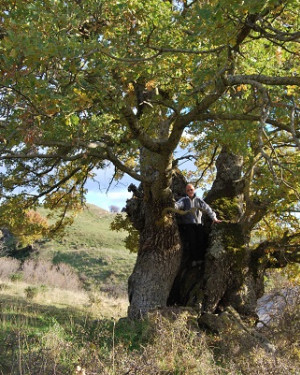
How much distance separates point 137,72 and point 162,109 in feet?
11.5

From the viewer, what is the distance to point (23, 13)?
628 cm

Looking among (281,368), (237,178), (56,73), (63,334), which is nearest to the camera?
(281,368)

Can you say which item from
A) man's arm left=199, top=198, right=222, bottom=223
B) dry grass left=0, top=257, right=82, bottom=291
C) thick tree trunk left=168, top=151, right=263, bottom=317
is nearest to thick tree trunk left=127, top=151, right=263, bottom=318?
thick tree trunk left=168, top=151, right=263, bottom=317

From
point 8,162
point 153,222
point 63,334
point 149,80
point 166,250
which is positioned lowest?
point 63,334

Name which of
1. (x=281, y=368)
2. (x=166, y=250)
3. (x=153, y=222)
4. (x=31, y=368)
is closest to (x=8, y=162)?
(x=153, y=222)

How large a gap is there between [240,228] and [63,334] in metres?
5.82

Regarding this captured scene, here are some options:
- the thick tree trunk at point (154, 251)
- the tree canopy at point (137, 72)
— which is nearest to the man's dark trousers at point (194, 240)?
the thick tree trunk at point (154, 251)

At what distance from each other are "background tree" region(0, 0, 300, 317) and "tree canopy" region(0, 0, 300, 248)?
33mm

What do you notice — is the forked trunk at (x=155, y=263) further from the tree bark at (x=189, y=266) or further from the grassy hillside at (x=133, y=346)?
the grassy hillside at (x=133, y=346)

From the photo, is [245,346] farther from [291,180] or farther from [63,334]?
[291,180]

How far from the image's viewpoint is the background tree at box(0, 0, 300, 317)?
18.1 feet

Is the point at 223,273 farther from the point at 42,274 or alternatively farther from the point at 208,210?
the point at 42,274

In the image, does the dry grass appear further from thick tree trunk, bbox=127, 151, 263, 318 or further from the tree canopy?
the tree canopy

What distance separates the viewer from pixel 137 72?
22.7 ft
